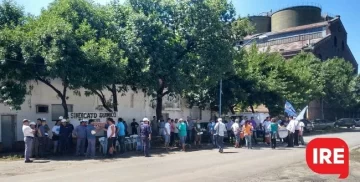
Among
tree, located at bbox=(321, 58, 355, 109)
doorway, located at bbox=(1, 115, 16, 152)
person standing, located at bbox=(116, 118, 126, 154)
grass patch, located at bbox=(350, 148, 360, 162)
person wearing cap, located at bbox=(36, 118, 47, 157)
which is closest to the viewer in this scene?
grass patch, located at bbox=(350, 148, 360, 162)

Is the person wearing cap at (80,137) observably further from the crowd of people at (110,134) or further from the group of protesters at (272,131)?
the group of protesters at (272,131)

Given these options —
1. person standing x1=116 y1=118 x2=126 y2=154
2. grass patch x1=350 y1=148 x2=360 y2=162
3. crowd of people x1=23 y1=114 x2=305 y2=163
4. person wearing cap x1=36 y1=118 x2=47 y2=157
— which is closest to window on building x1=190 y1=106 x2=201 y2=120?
crowd of people x1=23 y1=114 x2=305 y2=163

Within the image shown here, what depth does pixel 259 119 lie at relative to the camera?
27.7 metres

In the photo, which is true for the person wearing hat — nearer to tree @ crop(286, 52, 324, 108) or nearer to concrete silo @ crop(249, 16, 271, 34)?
tree @ crop(286, 52, 324, 108)

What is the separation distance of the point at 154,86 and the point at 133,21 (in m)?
3.75

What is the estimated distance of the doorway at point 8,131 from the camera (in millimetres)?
20328

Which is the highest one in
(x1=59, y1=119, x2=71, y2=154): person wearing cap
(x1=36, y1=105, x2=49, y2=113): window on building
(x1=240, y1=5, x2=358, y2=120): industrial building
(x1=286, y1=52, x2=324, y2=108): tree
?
(x1=240, y1=5, x2=358, y2=120): industrial building

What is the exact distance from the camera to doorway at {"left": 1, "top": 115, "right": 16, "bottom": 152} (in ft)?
66.7

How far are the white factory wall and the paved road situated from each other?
17.9 ft

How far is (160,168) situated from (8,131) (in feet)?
35.0

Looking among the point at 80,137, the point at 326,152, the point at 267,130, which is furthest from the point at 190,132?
the point at 326,152

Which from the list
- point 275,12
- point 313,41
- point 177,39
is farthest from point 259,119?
point 275,12

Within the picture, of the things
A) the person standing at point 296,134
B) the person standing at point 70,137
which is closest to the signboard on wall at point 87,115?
the person standing at point 70,137

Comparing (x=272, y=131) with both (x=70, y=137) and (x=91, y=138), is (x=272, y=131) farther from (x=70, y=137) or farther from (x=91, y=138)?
(x=70, y=137)
